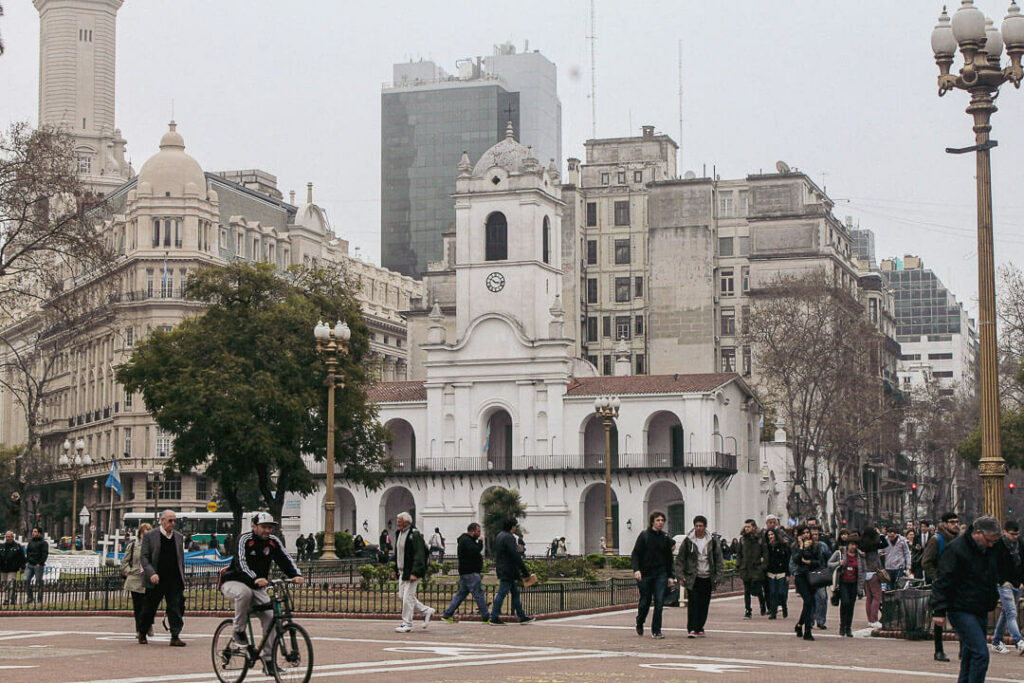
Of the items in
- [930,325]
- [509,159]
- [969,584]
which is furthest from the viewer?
[930,325]

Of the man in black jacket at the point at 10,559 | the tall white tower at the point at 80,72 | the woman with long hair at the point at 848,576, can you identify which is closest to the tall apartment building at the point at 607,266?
the tall white tower at the point at 80,72

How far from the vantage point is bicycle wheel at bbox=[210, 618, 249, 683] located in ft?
48.9

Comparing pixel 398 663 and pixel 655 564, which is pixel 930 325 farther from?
pixel 398 663

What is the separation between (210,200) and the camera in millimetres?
96438

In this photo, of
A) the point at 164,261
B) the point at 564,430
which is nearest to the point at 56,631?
the point at 564,430

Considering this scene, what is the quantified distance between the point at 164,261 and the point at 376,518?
27268 mm

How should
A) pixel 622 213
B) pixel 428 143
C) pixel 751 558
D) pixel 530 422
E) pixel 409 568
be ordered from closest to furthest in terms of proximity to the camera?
pixel 409 568
pixel 751 558
pixel 530 422
pixel 622 213
pixel 428 143

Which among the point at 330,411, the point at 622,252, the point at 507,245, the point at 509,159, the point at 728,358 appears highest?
the point at 509,159

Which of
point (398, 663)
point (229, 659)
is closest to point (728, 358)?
point (398, 663)

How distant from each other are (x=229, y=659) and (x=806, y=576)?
10.3 meters

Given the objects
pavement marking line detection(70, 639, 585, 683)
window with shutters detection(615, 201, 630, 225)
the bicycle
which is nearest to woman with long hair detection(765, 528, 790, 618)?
pavement marking line detection(70, 639, 585, 683)

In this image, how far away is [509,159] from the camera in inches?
3039

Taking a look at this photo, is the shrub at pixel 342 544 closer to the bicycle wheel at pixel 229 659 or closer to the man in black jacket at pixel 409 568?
the man in black jacket at pixel 409 568

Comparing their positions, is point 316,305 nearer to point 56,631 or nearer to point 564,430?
point 564,430
